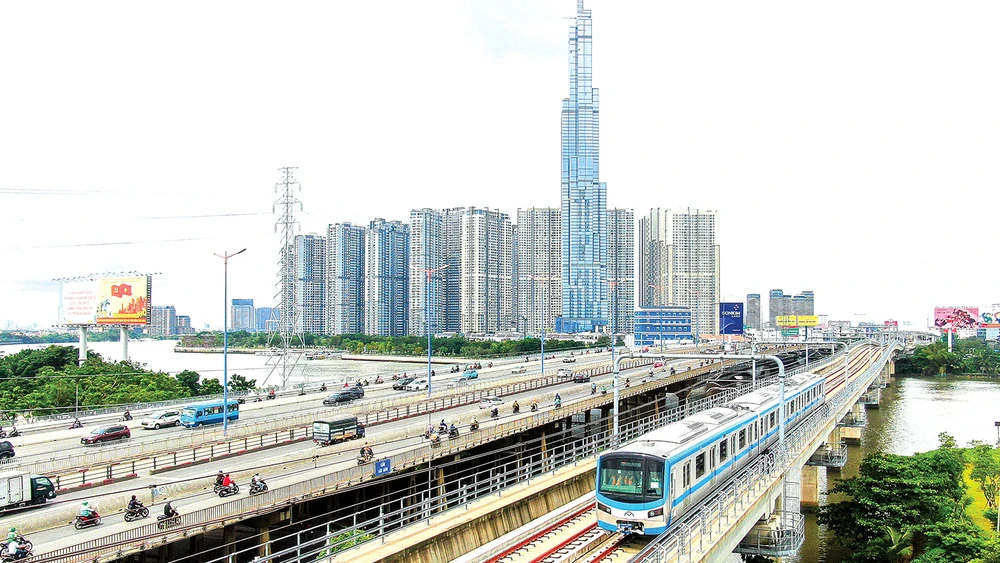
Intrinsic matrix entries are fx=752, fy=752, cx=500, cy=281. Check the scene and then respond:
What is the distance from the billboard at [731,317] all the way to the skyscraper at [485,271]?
101909 millimetres

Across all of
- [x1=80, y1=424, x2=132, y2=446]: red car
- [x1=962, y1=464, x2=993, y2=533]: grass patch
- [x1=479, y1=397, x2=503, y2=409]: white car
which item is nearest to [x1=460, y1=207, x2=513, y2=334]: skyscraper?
[x1=479, y1=397, x2=503, y2=409]: white car

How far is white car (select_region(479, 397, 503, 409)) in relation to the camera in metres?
47.2

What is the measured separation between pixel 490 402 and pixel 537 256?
139 metres

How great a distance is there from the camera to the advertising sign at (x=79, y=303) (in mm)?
78438

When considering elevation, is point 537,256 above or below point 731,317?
above

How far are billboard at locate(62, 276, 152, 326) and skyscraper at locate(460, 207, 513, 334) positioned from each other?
103 m

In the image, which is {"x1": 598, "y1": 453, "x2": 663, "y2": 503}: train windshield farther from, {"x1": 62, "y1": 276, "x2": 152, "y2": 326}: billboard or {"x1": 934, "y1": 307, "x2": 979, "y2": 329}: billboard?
{"x1": 934, "y1": 307, "x2": 979, "y2": 329}: billboard

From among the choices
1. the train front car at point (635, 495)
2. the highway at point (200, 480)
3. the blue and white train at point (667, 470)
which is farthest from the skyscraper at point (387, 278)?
A: the train front car at point (635, 495)

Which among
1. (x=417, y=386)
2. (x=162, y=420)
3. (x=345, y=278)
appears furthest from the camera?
(x=345, y=278)

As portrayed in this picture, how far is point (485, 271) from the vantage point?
179500 mm

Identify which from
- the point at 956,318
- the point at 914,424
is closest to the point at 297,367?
the point at 914,424

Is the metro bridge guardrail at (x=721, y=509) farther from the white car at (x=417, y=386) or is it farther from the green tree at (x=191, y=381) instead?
the green tree at (x=191, y=381)

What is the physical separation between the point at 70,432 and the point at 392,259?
5298 inches

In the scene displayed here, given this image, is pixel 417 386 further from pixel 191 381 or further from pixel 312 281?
pixel 312 281
